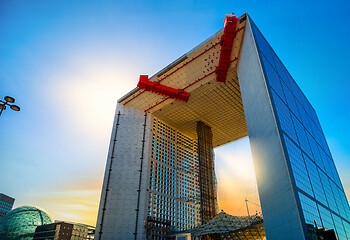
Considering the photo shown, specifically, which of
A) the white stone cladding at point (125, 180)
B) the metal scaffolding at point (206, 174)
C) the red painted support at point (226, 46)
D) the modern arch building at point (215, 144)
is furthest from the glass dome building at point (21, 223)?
the red painted support at point (226, 46)

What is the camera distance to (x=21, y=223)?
99875 millimetres

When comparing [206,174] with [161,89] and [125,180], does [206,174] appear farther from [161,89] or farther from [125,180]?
[161,89]

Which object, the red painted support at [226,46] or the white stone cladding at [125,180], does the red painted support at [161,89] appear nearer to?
the red painted support at [226,46]

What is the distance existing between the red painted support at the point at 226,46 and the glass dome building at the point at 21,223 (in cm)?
10356

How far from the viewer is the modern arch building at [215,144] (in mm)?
31172

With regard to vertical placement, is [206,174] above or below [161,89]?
below

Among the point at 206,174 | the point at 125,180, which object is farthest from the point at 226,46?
the point at 125,180

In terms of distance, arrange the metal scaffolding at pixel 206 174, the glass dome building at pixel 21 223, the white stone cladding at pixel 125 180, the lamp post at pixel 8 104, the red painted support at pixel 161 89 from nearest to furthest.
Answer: the lamp post at pixel 8 104 < the white stone cladding at pixel 125 180 < the red painted support at pixel 161 89 < the metal scaffolding at pixel 206 174 < the glass dome building at pixel 21 223

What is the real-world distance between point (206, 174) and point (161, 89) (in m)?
28.7

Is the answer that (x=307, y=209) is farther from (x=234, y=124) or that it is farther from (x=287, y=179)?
(x=234, y=124)

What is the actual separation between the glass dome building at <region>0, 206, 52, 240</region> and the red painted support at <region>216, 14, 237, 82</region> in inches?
4077

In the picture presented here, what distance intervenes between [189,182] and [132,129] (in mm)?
23476

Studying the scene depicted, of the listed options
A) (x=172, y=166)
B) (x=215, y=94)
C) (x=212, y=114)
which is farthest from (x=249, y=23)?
(x=172, y=166)

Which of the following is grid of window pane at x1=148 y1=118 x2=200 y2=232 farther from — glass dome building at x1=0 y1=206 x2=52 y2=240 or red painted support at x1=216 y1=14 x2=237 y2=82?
glass dome building at x1=0 y1=206 x2=52 y2=240
